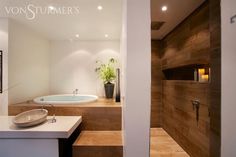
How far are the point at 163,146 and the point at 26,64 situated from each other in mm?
3466

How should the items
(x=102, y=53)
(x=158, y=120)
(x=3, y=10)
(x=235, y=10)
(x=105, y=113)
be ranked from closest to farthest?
(x=235, y=10) < (x=3, y=10) < (x=105, y=113) < (x=158, y=120) < (x=102, y=53)

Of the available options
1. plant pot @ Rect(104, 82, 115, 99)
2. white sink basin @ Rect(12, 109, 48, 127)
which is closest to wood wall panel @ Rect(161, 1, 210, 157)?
plant pot @ Rect(104, 82, 115, 99)

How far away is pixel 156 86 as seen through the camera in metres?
3.25

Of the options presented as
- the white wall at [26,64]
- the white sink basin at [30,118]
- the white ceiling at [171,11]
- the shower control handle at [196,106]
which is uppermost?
the white ceiling at [171,11]

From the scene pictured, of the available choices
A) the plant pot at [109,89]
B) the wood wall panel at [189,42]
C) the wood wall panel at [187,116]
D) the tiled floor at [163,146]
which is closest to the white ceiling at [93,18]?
the wood wall panel at [189,42]

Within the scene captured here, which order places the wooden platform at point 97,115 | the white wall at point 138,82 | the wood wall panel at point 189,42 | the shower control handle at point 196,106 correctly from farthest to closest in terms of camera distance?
the wooden platform at point 97,115
the shower control handle at point 196,106
the wood wall panel at point 189,42
the white wall at point 138,82

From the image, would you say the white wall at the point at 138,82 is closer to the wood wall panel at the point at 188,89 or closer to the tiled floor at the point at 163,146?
the wood wall panel at the point at 188,89

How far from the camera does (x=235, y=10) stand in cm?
127

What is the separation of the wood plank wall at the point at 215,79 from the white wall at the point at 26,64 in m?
3.54

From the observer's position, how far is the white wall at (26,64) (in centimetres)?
324

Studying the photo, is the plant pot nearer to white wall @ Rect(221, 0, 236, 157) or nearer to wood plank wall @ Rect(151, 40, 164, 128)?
wood plank wall @ Rect(151, 40, 164, 128)

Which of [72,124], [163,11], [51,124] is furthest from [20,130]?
[163,11]

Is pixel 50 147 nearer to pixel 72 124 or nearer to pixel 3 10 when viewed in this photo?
pixel 72 124

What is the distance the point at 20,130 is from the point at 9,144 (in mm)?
233
